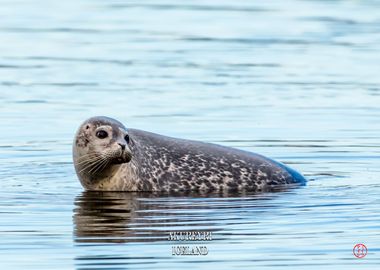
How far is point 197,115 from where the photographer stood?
2256 centimetres

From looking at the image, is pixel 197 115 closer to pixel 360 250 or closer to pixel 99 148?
pixel 99 148

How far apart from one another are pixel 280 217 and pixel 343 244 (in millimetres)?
1461

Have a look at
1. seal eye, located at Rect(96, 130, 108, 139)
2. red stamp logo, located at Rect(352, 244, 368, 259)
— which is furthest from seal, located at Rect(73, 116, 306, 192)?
red stamp logo, located at Rect(352, 244, 368, 259)

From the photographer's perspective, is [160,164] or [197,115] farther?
[197,115]

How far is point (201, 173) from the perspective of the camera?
17.5m

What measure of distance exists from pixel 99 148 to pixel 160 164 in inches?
35.8

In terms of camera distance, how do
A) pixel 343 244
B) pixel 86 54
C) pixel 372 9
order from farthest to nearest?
pixel 372 9
pixel 86 54
pixel 343 244

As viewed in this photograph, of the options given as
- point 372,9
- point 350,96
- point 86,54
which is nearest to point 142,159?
point 350,96

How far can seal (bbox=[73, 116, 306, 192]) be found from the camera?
16.7 meters

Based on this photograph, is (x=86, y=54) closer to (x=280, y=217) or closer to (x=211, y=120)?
(x=211, y=120)

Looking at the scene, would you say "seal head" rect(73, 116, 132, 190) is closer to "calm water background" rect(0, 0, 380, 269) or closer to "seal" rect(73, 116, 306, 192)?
"seal" rect(73, 116, 306, 192)

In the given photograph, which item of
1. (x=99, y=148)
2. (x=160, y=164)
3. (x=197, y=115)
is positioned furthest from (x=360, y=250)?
(x=197, y=115)

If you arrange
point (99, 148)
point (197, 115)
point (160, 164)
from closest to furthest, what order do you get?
1. point (99, 148)
2. point (160, 164)
3. point (197, 115)

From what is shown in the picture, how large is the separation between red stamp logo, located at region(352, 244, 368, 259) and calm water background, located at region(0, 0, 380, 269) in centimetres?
7
